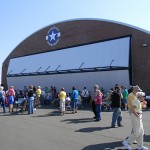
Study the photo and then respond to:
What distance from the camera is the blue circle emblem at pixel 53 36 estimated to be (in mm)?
32344

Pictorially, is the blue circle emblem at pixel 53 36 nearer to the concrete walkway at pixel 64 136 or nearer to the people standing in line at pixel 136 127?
the concrete walkway at pixel 64 136

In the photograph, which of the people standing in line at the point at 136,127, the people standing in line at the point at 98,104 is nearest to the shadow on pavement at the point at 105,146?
the people standing in line at the point at 136,127

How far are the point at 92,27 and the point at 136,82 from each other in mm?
7563

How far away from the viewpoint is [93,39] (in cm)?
2750

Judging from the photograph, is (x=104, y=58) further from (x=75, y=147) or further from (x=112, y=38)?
(x=75, y=147)

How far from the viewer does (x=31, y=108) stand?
18.1m

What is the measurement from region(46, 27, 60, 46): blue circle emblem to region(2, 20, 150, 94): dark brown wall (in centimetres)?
43

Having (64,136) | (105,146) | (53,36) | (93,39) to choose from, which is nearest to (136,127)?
(105,146)

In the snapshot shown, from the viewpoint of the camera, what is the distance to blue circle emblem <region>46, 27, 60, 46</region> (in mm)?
32344

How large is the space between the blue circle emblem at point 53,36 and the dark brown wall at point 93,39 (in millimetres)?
429

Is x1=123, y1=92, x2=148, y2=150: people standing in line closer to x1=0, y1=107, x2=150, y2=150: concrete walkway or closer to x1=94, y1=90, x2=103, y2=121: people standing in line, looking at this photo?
x1=0, y1=107, x2=150, y2=150: concrete walkway

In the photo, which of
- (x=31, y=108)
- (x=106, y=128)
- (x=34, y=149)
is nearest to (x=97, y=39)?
(x=31, y=108)

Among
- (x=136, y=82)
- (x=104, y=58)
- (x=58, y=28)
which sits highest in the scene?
(x=58, y=28)

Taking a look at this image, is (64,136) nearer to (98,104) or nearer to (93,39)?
(98,104)
